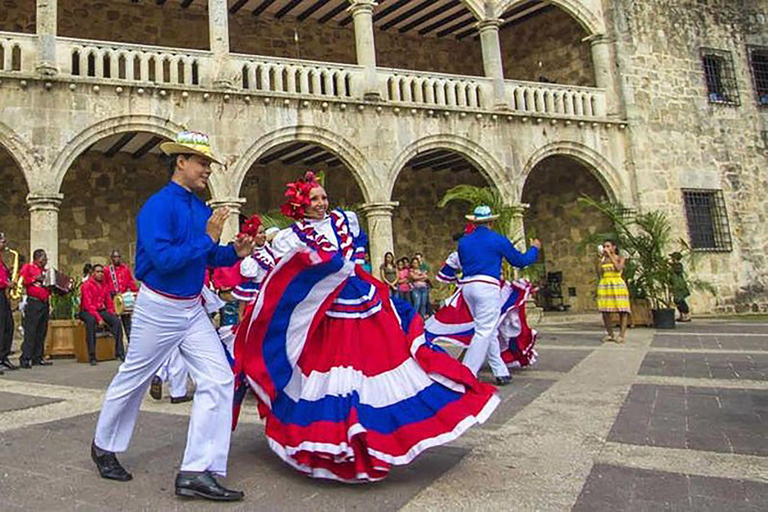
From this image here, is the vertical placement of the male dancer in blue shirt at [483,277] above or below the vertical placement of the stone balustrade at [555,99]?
below

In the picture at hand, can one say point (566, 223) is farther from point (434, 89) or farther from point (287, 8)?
point (287, 8)

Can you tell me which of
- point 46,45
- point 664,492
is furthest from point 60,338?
point 664,492

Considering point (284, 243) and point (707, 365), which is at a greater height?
point (284, 243)

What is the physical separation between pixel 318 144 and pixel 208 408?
9.91 metres

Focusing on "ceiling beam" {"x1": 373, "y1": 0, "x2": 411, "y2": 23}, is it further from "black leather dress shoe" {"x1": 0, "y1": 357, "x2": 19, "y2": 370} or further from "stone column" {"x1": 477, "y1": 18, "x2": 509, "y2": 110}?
"black leather dress shoe" {"x1": 0, "y1": 357, "x2": 19, "y2": 370}

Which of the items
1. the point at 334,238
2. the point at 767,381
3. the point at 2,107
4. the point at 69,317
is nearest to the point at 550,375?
the point at 767,381

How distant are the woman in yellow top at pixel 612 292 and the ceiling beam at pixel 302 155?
762cm

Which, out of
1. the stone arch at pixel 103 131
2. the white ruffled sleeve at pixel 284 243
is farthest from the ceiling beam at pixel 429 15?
the white ruffled sleeve at pixel 284 243

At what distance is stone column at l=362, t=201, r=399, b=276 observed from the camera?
12500 millimetres

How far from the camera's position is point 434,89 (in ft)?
44.6

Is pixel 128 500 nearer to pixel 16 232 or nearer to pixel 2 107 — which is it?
pixel 2 107

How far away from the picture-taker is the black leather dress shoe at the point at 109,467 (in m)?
3.07

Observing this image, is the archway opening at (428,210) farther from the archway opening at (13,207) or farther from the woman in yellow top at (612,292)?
the archway opening at (13,207)

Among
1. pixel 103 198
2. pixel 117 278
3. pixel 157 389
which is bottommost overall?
pixel 157 389
